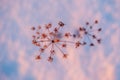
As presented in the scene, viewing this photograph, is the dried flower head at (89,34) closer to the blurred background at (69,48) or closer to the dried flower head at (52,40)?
the blurred background at (69,48)

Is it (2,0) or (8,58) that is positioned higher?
(2,0)

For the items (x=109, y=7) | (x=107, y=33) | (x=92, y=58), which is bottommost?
(x=92, y=58)

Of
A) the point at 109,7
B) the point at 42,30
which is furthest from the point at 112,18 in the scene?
the point at 42,30

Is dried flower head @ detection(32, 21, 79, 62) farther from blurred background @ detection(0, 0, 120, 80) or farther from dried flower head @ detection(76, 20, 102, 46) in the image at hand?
dried flower head @ detection(76, 20, 102, 46)

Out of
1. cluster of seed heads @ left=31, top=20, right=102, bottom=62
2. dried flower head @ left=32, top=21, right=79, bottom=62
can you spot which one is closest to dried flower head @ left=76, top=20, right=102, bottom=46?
cluster of seed heads @ left=31, top=20, right=102, bottom=62

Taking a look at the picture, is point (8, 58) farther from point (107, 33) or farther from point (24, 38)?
point (107, 33)

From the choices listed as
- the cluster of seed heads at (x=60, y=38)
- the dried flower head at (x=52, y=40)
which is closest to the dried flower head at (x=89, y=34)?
the cluster of seed heads at (x=60, y=38)
